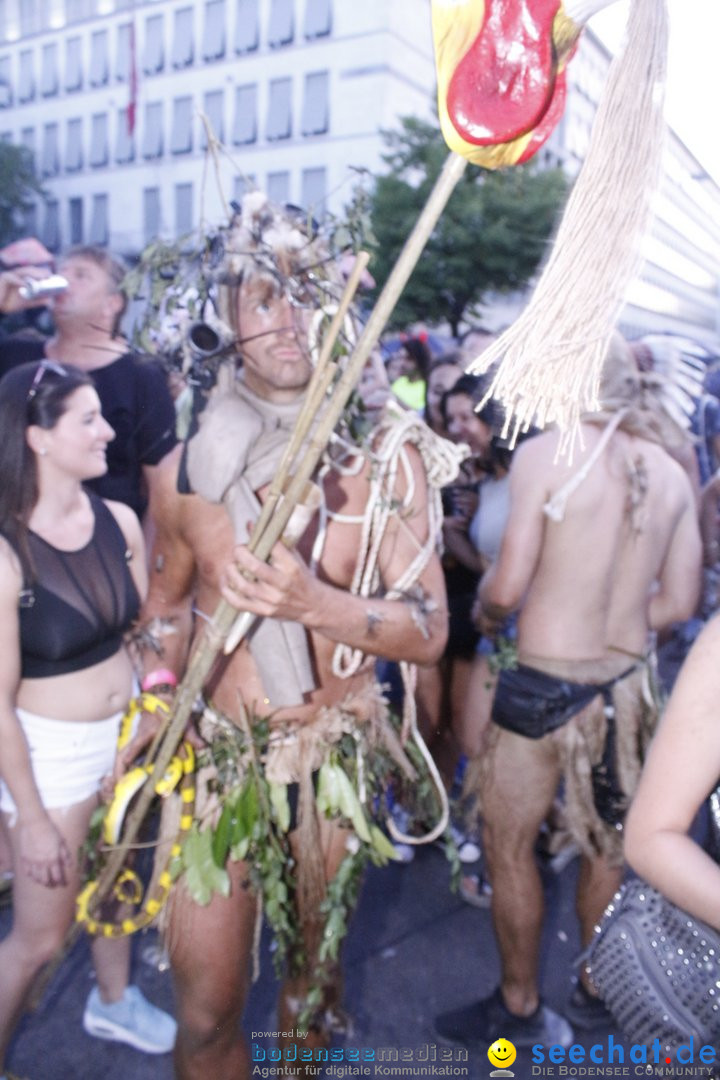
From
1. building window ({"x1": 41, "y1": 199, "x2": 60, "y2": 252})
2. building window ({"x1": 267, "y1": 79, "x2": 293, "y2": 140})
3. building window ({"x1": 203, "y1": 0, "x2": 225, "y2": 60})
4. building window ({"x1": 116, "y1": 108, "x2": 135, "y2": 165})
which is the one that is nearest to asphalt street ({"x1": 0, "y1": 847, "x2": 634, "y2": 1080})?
building window ({"x1": 267, "y1": 79, "x2": 293, "y2": 140})

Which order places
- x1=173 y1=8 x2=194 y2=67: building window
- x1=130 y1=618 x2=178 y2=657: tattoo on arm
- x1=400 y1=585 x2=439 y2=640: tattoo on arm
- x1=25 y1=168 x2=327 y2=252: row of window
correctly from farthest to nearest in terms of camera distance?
x1=173 y1=8 x2=194 y2=67: building window < x1=25 y1=168 x2=327 y2=252: row of window < x1=130 y1=618 x2=178 y2=657: tattoo on arm < x1=400 y1=585 x2=439 y2=640: tattoo on arm

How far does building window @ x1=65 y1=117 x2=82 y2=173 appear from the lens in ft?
115

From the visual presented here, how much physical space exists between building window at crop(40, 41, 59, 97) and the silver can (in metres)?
39.2

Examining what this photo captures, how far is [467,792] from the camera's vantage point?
109 inches

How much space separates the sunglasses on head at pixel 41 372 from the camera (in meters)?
2.42

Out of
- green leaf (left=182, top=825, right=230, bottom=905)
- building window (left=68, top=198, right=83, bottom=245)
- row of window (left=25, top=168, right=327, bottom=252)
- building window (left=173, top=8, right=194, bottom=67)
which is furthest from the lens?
building window (left=68, top=198, right=83, bottom=245)

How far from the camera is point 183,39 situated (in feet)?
105

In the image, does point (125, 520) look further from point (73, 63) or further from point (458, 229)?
point (73, 63)

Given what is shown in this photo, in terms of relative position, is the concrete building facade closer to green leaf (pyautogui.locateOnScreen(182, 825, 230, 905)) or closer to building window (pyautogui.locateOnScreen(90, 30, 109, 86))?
building window (pyautogui.locateOnScreen(90, 30, 109, 86))

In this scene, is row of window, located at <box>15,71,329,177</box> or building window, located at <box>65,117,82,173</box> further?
building window, located at <box>65,117,82,173</box>

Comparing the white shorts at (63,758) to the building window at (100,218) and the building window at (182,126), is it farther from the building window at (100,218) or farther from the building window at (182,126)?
the building window at (100,218)

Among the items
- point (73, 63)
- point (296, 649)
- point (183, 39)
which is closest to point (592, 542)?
point (296, 649)

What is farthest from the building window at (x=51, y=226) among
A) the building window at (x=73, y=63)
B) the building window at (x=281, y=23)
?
the building window at (x=281, y=23)

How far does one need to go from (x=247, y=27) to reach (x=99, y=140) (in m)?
8.09
